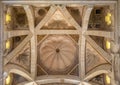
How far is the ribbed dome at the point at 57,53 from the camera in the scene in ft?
66.3

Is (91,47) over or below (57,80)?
over

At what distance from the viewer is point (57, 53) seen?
20984mm

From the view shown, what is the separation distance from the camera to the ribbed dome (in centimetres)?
2020

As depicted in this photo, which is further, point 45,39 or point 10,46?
point 45,39

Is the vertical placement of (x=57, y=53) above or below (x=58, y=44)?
below

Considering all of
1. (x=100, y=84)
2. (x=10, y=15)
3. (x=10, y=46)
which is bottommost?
(x=100, y=84)

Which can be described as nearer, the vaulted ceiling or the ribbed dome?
the vaulted ceiling

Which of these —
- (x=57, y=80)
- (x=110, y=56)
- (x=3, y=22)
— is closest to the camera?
(x=3, y=22)

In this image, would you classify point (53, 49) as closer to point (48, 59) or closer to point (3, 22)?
point (48, 59)

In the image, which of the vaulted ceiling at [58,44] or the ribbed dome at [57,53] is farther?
the ribbed dome at [57,53]

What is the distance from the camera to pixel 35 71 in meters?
19.8

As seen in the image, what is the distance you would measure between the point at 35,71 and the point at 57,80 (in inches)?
65.7

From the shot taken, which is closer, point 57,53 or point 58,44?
point 58,44

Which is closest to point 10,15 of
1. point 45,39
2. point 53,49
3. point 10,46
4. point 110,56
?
point 10,46
